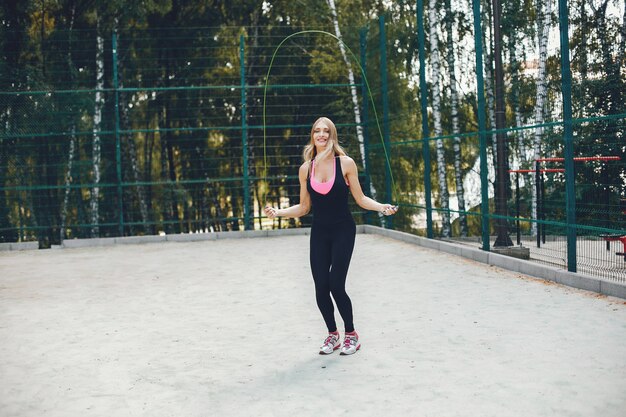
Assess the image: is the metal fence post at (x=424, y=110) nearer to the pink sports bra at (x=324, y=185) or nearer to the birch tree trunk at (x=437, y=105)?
the birch tree trunk at (x=437, y=105)

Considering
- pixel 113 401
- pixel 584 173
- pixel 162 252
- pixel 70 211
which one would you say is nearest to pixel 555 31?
pixel 584 173

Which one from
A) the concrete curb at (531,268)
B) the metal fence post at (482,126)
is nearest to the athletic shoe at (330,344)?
the concrete curb at (531,268)

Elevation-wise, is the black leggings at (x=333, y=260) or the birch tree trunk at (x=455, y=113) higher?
the birch tree trunk at (x=455, y=113)

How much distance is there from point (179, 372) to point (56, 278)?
619 cm

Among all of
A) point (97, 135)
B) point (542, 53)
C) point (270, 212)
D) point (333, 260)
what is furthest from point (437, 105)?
point (333, 260)

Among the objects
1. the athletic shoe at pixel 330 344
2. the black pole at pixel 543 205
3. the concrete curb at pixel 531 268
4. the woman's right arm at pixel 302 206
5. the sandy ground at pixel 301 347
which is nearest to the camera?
the sandy ground at pixel 301 347

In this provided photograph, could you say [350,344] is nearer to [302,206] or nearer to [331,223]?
[331,223]

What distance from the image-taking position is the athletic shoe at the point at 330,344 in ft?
20.4

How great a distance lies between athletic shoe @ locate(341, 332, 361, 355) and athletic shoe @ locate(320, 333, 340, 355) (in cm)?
10

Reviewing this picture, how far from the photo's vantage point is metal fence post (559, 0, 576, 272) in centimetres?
891

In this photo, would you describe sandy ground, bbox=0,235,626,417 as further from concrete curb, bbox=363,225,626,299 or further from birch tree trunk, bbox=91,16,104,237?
birch tree trunk, bbox=91,16,104,237

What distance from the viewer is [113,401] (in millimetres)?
5148

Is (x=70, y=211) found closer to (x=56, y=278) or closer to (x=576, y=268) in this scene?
(x=56, y=278)

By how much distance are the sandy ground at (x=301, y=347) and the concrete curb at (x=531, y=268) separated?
0.16 m
